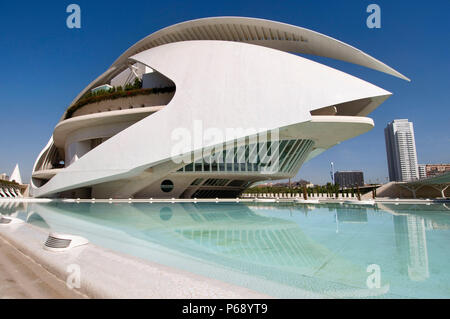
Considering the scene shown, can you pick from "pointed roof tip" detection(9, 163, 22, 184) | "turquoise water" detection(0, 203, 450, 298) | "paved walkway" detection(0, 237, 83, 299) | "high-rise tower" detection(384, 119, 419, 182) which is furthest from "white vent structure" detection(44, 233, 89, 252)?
"high-rise tower" detection(384, 119, 419, 182)

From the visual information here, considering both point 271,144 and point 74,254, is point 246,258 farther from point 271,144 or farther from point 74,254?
point 271,144

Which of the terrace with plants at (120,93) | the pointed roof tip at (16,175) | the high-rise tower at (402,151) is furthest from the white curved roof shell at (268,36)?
the high-rise tower at (402,151)

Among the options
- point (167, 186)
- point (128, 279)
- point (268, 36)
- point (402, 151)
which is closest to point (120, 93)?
point (167, 186)

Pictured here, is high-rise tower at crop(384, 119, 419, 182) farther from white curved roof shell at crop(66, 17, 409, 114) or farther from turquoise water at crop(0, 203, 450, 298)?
turquoise water at crop(0, 203, 450, 298)

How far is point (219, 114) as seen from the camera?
1584 centimetres

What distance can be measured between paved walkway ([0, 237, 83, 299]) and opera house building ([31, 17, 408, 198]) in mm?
12342

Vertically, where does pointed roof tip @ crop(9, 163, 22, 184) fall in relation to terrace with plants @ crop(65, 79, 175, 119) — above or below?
below


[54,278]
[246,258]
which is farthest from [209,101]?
[54,278]

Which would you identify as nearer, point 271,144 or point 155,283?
point 155,283

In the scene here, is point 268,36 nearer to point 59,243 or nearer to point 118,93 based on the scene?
point 118,93

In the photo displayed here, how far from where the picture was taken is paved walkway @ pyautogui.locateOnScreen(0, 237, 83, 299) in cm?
203
